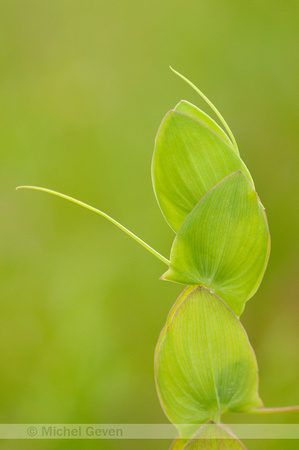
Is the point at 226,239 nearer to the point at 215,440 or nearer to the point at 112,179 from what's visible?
the point at 215,440

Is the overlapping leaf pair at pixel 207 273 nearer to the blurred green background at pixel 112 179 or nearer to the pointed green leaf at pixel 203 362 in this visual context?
the pointed green leaf at pixel 203 362

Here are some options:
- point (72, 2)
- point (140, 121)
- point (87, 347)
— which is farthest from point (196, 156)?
point (72, 2)

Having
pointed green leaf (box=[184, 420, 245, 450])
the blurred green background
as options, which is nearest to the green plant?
pointed green leaf (box=[184, 420, 245, 450])

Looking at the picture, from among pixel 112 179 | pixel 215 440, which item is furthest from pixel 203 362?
pixel 112 179

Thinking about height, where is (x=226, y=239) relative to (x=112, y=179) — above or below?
above

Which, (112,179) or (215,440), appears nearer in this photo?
(215,440)

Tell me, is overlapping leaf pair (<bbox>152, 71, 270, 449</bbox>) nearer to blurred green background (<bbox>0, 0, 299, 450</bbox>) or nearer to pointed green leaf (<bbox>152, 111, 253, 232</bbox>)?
pointed green leaf (<bbox>152, 111, 253, 232</bbox>)

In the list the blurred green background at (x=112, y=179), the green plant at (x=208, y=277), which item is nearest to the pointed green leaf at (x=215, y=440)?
the green plant at (x=208, y=277)
